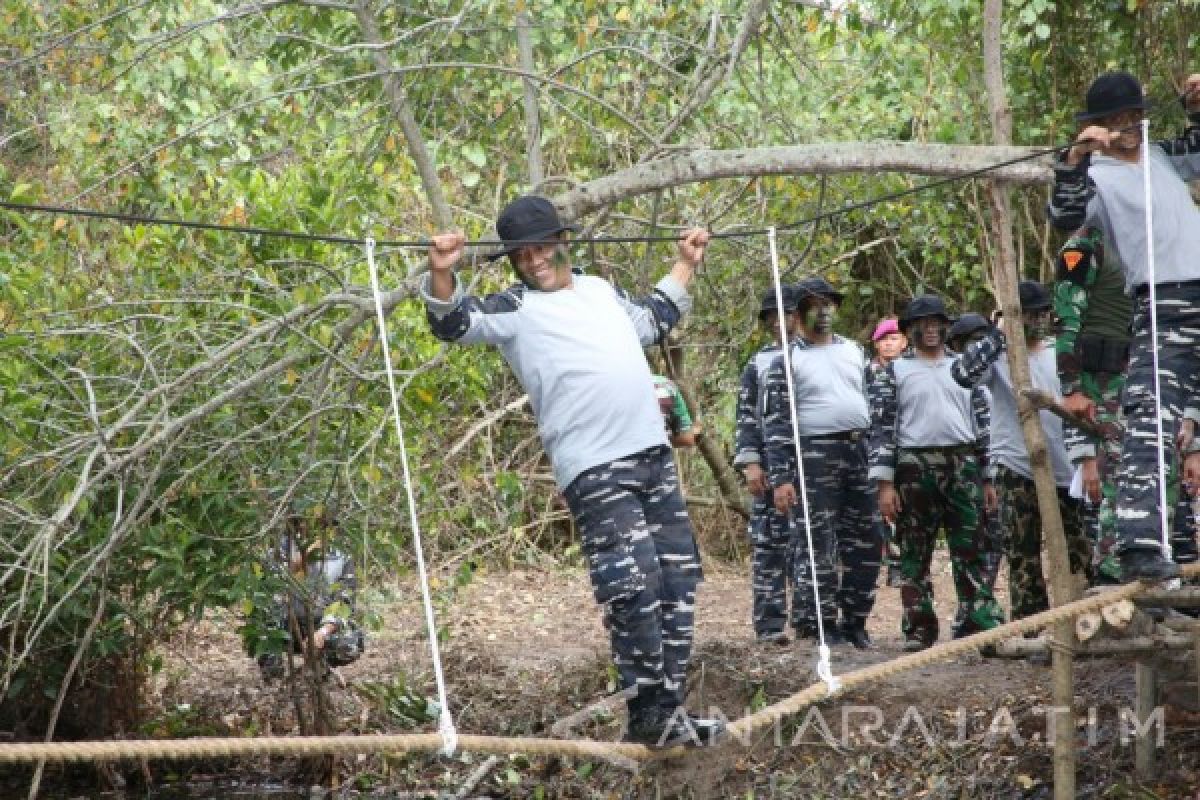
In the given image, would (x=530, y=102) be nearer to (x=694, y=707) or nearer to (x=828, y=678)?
(x=694, y=707)

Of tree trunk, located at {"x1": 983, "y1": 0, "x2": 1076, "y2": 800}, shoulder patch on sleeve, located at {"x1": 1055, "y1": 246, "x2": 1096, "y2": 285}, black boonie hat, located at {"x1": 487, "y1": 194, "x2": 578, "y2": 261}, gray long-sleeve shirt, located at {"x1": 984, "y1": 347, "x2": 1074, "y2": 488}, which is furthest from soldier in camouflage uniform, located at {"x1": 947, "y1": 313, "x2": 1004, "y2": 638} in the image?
black boonie hat, located at {"x1": 487, "y1": 194, "x2": 578, "y2": 261}

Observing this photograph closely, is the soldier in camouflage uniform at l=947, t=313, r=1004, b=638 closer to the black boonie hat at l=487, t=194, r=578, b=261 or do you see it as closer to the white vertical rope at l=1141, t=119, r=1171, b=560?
the white vertical rope at l=1141, t=119, r=1171, b=560

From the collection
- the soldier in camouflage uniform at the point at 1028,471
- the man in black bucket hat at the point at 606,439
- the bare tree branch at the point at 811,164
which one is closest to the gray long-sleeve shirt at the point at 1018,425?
the soldier in camouflage uniform at the point at 1028,471

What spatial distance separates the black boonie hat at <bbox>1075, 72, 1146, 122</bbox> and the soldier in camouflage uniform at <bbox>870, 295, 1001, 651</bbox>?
7.90ft

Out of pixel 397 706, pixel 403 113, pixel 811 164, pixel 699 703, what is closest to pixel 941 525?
pixel 699 703

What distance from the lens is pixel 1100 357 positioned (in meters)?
5.98

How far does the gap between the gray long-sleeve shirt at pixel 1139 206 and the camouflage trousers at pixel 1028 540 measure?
6.99 feet

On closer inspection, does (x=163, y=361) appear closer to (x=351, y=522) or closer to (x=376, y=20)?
(x=351, y=522)

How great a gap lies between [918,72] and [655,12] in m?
3.45

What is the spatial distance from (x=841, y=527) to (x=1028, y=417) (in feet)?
6.84

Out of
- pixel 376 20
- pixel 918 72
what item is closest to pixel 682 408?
pixel 376 20

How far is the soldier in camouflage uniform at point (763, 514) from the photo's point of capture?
8.11m

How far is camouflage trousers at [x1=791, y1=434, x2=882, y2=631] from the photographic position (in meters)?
7.74

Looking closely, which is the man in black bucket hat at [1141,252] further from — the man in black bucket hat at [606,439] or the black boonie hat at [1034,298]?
the black boonie hat at [1034,298]
